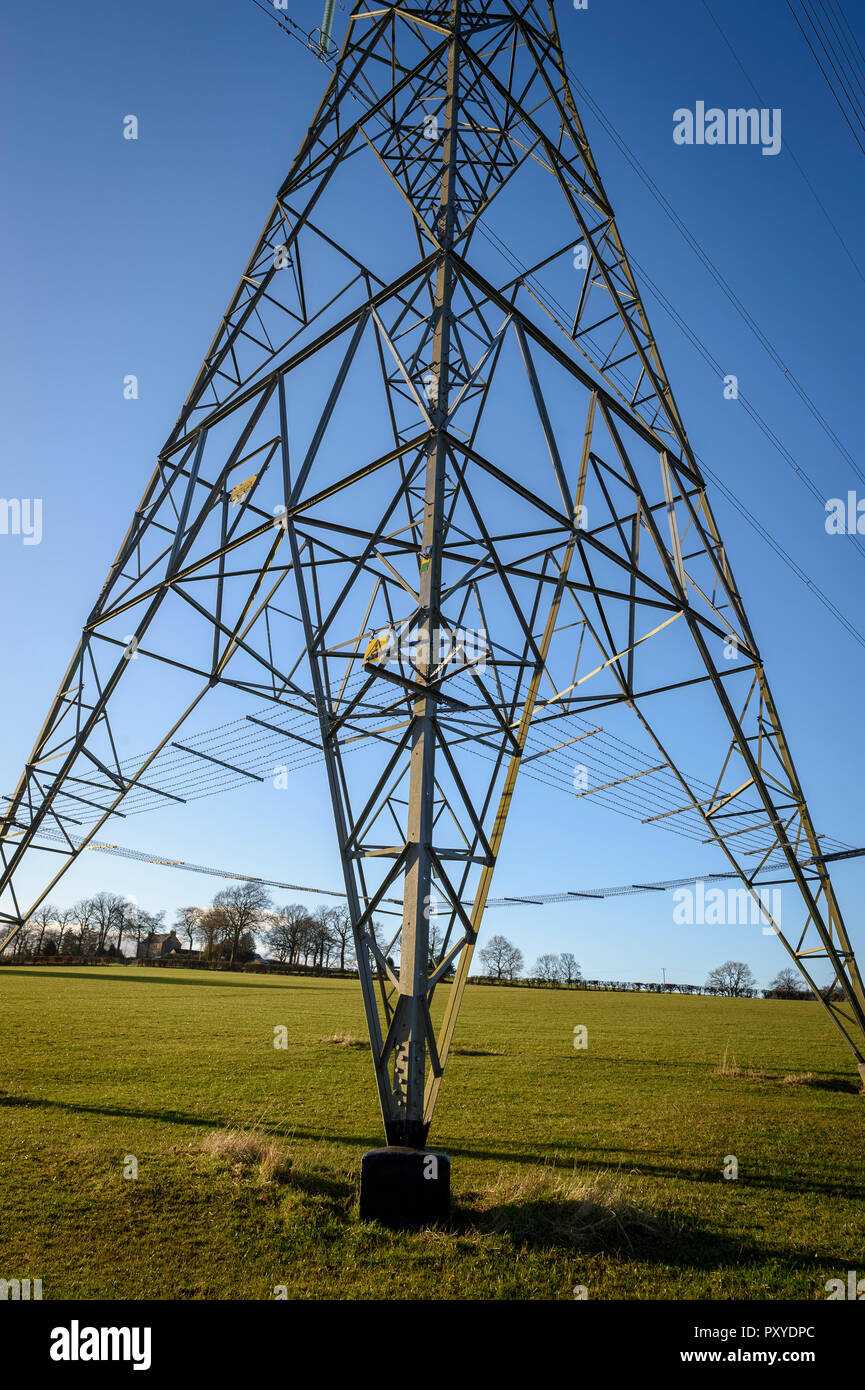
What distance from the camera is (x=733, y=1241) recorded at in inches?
305

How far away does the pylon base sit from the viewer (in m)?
7.49

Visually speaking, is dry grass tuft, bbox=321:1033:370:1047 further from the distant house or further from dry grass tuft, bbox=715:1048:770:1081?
the distant house

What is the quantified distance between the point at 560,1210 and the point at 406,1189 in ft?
5.85

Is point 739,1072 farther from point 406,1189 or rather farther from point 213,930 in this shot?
point 213,930

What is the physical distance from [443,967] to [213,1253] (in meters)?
3.23

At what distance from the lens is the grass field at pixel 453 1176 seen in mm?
6578

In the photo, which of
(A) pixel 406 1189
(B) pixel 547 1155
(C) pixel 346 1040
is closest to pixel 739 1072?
(C) pixel 346 1040

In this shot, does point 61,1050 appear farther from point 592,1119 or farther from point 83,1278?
point 83,1278

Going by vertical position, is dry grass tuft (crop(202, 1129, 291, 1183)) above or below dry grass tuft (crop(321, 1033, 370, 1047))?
above

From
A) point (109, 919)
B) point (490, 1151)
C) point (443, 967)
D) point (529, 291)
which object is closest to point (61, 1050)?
point (490, 1151)

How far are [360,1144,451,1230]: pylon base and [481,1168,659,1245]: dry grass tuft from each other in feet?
2.14

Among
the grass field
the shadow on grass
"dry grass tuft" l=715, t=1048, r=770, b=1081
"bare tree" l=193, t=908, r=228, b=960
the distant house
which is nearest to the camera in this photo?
the grass field

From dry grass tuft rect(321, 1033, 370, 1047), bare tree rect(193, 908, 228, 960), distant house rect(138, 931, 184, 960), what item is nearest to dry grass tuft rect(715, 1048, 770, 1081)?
dry grass tuft rect(321, 1033, 370, 1047)

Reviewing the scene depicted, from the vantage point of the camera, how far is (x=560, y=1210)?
8023 mm
